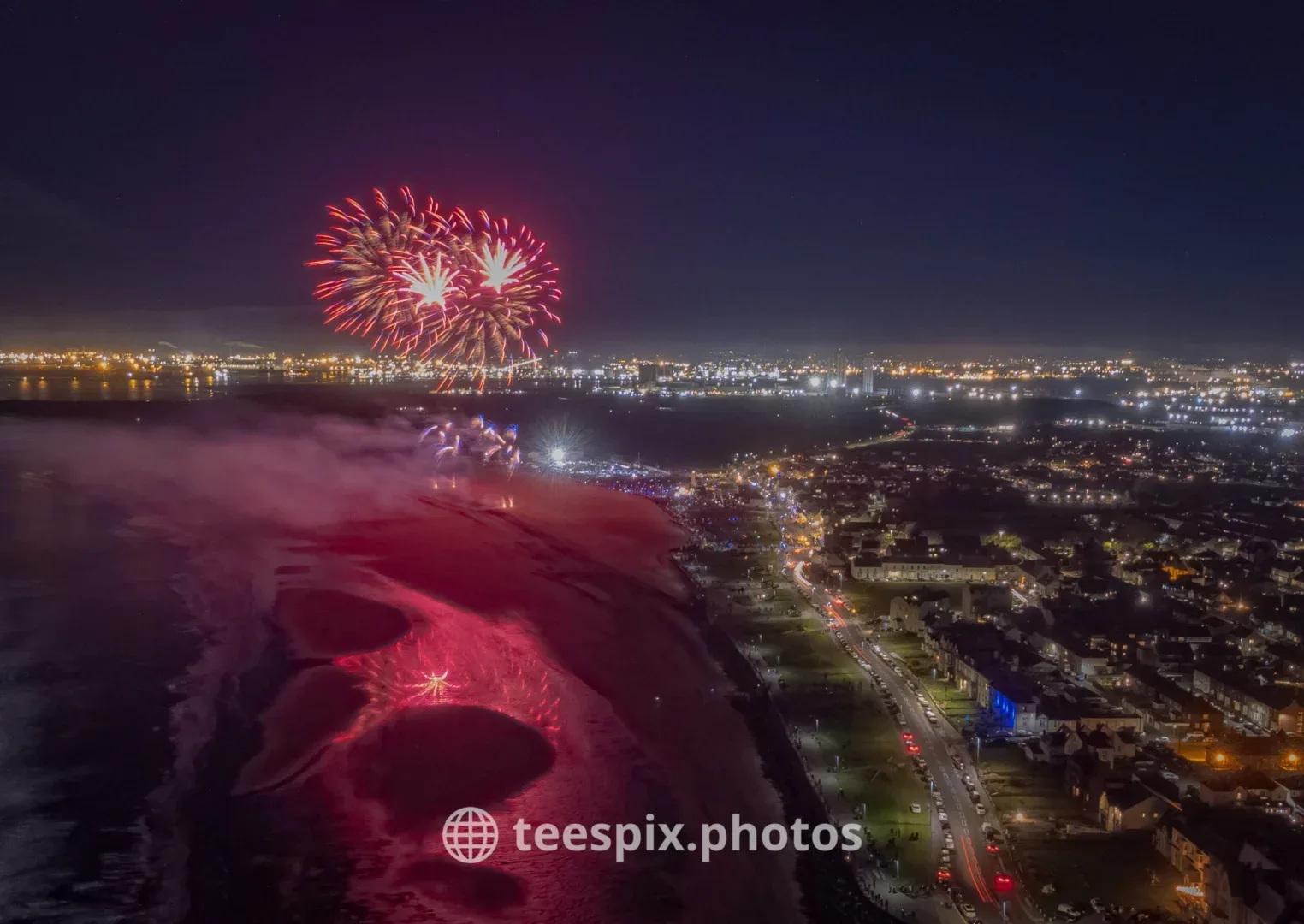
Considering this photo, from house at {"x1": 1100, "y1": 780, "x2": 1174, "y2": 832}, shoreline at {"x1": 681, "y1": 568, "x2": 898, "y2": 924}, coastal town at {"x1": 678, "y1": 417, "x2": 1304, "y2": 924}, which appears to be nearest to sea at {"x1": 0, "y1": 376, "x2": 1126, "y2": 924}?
shoreline at {"x1": 681, "y1": 568, "x2": 898, "y2": 924}

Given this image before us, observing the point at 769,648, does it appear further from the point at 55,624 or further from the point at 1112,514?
the point at 1112,514

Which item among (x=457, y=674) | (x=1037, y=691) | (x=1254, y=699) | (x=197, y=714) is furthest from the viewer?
(x=1254, y=699)

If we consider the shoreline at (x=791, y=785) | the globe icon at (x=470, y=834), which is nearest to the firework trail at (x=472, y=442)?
the shoreline at (x=791, y=785)

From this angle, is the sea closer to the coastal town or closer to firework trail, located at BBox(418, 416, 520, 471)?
the coastal town

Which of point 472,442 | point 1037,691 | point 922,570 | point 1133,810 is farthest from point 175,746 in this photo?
point 472,442

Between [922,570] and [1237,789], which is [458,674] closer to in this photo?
[1237,789]

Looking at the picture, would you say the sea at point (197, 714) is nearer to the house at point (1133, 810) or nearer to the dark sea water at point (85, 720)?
the dark sea water at point (85, 720)

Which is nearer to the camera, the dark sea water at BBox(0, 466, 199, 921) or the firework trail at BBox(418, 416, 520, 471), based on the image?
the dark sea water at BBox(0, 466, 199, 921)
